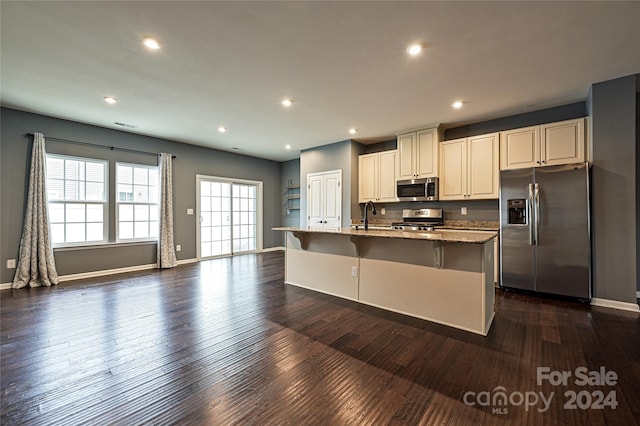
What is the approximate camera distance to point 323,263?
3846 mm

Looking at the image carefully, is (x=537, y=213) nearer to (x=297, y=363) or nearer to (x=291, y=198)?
(x=297, y=363)

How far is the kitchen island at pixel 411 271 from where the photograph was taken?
260cm

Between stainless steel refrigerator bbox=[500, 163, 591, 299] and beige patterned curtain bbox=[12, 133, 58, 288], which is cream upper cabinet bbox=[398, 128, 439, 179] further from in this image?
beige patterned curtain bbox=[12, 133, 58, 288]

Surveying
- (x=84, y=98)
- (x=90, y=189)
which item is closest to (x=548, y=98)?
(x=84, y=98)

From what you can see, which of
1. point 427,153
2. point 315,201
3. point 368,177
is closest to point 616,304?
point 427,153

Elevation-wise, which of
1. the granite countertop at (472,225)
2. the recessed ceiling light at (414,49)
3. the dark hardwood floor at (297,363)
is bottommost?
the dark hardwood floor at (297,363)

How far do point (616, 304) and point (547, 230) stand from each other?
3.48 ft

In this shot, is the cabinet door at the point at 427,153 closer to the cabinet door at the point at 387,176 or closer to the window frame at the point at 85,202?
the cabinet door at the point at 387,176

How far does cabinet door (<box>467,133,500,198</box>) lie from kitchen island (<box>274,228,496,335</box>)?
1.50m

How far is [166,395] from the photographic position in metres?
1.70

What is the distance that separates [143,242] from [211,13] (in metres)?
4.87

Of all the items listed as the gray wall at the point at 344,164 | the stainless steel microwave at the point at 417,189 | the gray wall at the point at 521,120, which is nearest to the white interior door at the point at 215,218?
the gray wall at the point at 344,164

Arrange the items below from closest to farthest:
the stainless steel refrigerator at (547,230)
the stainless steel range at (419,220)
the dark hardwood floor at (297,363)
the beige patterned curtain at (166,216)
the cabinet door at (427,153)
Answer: the dark hardwood floor at (297,363) → the stainless steel refrigerator at (547,230) → the cabinet door at (427,153) → the stainless steel range at (419,220) → the beige patterned curtain at (166,216)

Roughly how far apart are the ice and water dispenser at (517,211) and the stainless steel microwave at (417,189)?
Result: 1.17 metres
